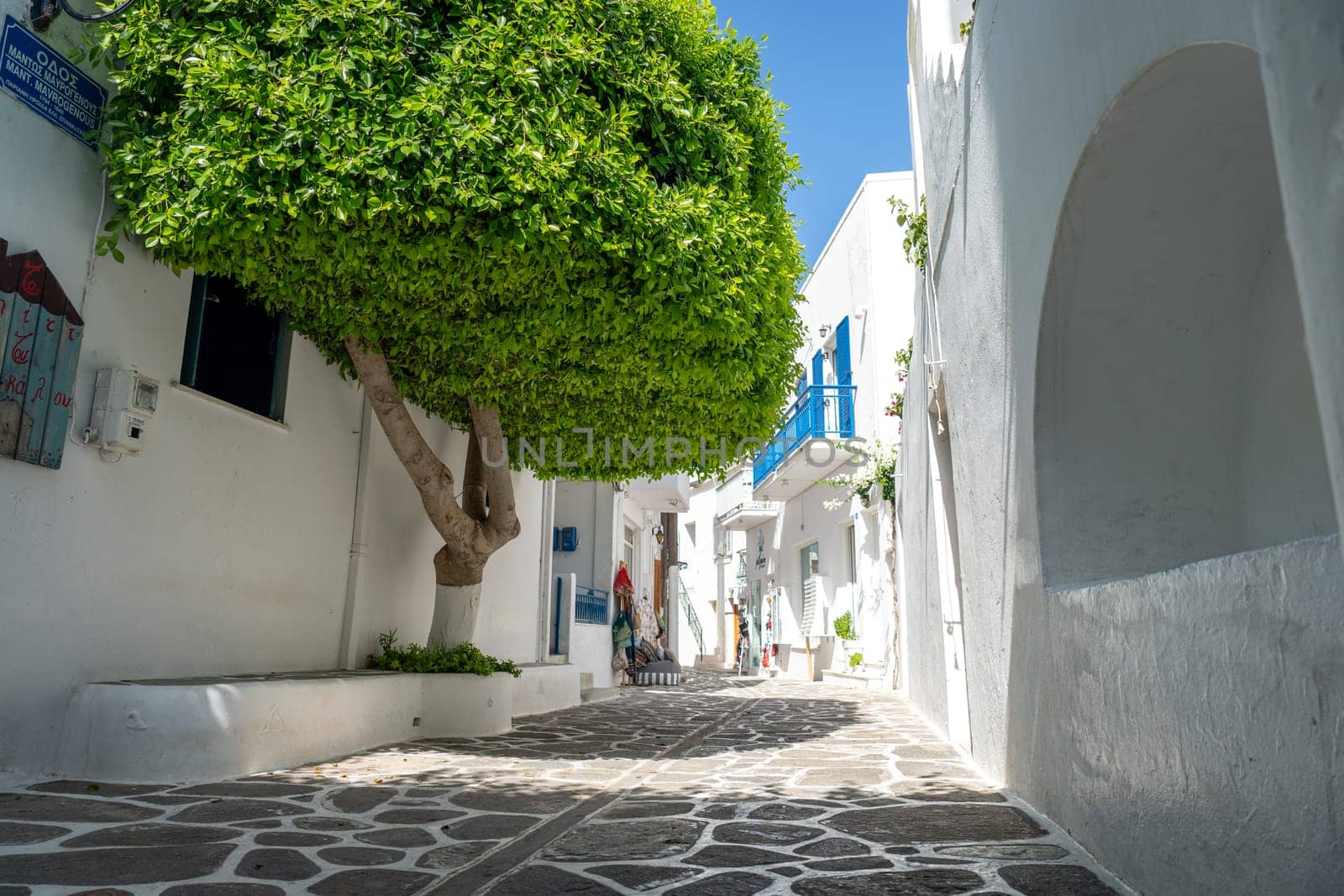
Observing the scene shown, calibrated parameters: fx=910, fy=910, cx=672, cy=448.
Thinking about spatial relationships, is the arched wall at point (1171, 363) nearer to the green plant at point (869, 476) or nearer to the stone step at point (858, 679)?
the green plant at point (869, 476)

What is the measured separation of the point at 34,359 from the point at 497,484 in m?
3.82

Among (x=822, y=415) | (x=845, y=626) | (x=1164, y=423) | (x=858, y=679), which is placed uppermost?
(x=822, y=415)

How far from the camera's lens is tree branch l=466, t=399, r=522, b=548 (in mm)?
7977

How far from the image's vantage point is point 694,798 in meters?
5.09

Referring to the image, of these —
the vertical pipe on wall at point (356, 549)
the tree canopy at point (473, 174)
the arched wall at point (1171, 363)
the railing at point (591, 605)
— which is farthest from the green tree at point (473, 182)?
the railing at point (591, 605)

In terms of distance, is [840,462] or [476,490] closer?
[476,490]

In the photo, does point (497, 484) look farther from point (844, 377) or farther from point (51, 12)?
point (844, 377)

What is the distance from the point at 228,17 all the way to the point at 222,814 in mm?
4397

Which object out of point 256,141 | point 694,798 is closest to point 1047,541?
point 694,798

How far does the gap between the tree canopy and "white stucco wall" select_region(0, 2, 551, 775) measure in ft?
1.39

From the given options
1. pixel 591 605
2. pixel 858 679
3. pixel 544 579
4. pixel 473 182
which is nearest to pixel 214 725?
pixel 473 182

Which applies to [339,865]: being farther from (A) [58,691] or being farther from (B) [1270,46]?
(B) [1270,46]

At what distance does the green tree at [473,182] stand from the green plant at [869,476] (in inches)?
229

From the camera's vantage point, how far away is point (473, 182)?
5125 millimetres
